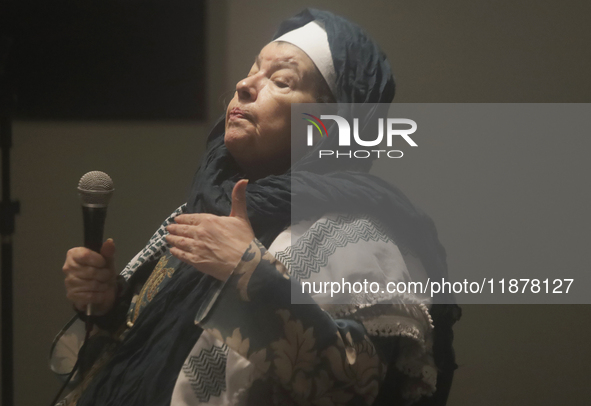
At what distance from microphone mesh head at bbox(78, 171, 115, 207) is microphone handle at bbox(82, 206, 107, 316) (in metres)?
0.01

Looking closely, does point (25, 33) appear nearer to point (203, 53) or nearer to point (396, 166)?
point (203, 53)

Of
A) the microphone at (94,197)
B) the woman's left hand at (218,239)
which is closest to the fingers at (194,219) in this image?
the woman's left hand at (218,239)

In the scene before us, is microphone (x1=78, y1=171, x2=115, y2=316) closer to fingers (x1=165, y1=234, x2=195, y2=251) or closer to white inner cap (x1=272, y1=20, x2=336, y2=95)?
fingers (x1=165, y1=234, x2=195, y2=251)

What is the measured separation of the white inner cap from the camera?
1131 millimetres

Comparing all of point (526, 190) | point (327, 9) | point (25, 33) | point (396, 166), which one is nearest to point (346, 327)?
point (396, 166)

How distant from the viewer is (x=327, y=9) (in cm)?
121

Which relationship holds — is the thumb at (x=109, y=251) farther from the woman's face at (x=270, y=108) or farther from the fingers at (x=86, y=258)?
the woman's face at (x=270, y=108)

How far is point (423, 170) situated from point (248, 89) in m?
0.36

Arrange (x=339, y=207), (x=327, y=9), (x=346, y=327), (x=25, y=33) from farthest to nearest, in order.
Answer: (x=25, y=33)
(x=327, y=9)
(x=339, y=207)
(x=346, y=327)

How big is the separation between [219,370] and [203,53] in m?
0.64

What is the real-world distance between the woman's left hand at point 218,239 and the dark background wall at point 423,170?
10.6 inches

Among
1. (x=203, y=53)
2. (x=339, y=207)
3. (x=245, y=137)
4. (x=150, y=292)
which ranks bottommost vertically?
(x=150, y=292)

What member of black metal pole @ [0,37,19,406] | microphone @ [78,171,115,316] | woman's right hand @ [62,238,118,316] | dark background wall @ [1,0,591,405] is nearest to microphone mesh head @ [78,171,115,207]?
microphone @ [78,171,115,316]

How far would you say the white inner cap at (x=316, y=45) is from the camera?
1131mm
